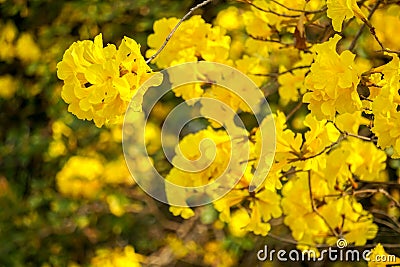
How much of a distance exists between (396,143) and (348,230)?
2.08 ft

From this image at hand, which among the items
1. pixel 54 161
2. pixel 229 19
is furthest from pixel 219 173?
pixel 54 161

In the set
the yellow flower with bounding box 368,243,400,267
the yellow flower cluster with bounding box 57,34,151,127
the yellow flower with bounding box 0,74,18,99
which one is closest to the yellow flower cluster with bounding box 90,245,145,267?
the yellow flower with bounding box 0,74,18,99

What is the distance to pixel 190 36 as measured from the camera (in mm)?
1524

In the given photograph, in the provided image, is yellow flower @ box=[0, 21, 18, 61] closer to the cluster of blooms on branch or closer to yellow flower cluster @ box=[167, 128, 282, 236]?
the cluster of blooms on branch

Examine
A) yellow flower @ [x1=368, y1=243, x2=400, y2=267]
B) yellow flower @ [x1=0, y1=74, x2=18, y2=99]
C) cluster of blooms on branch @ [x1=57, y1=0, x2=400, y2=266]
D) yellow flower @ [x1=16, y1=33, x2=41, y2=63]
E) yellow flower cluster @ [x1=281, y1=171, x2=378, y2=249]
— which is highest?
cluster of blooms on branch @ [x1=57, y1=0, x2=400, y2=266]

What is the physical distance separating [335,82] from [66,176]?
200 centimetres

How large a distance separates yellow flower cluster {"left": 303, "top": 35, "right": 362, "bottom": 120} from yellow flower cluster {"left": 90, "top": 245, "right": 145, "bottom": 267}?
1854 mm

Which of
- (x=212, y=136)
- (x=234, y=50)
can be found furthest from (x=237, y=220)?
(x=212, y=136)

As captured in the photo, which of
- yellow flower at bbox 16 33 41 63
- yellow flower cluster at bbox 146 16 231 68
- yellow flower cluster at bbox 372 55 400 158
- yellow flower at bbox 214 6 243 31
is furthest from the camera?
yellow flower at bbox 16 33 41 63

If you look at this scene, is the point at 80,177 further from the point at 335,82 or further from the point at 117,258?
the point at 335,82

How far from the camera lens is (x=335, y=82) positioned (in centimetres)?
109

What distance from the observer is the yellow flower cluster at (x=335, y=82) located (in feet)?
3.57

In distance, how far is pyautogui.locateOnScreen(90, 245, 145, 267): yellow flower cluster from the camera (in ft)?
9.47

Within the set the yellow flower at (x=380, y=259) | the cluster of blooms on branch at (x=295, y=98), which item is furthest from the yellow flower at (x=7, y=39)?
the yellow flower at (x=380, y=259)
